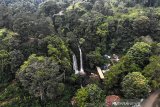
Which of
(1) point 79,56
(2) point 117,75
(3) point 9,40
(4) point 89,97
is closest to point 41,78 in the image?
(4) point 89,97

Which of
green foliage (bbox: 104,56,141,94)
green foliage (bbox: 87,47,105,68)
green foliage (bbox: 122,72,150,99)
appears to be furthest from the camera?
green foliage (bbox: 87,47,105,68)

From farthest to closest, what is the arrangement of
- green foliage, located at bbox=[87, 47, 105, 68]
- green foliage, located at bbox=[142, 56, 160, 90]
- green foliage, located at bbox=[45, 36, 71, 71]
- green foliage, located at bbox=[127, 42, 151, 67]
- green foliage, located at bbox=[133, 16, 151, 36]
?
green foliage, located at bbox=[133, 16, 151, 36]
green foliage, located at bbox=[87, 47, 105, 68]
green foliage, located at bbox=[45, 36, 71, 71]
green foliage, located at bbox=[127, 42, 151, 67]
green foliage, located at bbox=[142, 56, 160, 90]

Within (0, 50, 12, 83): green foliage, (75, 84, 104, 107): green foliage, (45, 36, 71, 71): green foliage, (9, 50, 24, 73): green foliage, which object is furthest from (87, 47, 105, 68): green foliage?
(0, 50, 12, 83): green foliage

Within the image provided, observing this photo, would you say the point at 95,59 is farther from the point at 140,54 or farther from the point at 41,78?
the point at 41,78

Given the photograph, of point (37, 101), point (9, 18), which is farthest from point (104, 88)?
point (9, 18)

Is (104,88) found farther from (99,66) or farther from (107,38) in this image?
(107,38)

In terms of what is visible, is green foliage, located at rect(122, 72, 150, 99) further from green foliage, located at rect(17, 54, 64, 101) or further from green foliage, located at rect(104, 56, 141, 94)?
green foliage, located at rect(17, 54, 64, 101)

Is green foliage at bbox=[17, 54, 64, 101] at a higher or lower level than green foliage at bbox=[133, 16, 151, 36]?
lower

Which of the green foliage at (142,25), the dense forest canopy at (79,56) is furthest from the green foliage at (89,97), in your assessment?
the green foliage at (142,25)
